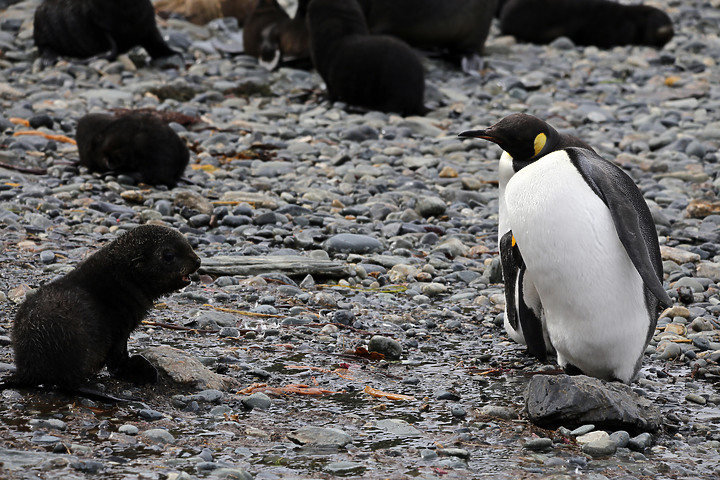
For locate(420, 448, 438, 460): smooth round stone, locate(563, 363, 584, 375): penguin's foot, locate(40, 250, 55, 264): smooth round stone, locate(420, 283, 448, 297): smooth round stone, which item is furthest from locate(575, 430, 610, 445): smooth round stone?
locate(40, 250, 55, 264): smooth round stone

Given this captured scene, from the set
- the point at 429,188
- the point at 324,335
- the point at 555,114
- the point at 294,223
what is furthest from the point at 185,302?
the point at 555,114

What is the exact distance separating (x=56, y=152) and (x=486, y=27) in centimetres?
559

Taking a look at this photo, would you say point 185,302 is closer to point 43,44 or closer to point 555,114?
point 555,114

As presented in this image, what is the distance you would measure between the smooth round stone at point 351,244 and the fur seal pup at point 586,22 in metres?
7.79

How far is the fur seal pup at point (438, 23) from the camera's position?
10.6 m

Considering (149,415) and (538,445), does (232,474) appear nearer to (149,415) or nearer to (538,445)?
(149,415)

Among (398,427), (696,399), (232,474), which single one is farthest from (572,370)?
(232,474)

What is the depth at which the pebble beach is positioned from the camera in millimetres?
3125

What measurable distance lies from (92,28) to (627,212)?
7.81 metres

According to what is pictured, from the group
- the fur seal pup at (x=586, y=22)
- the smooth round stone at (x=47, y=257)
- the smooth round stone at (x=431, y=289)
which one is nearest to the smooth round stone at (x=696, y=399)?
the smooth round stone at (x=431, y=289)

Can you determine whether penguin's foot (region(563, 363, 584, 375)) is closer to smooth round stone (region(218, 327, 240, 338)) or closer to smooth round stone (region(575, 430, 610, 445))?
smooth round stone (region(575, 430, 610, 445))

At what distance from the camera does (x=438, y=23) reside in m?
10.8

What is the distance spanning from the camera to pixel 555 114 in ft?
31.0

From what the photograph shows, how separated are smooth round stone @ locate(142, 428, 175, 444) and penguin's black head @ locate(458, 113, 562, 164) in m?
1.90
